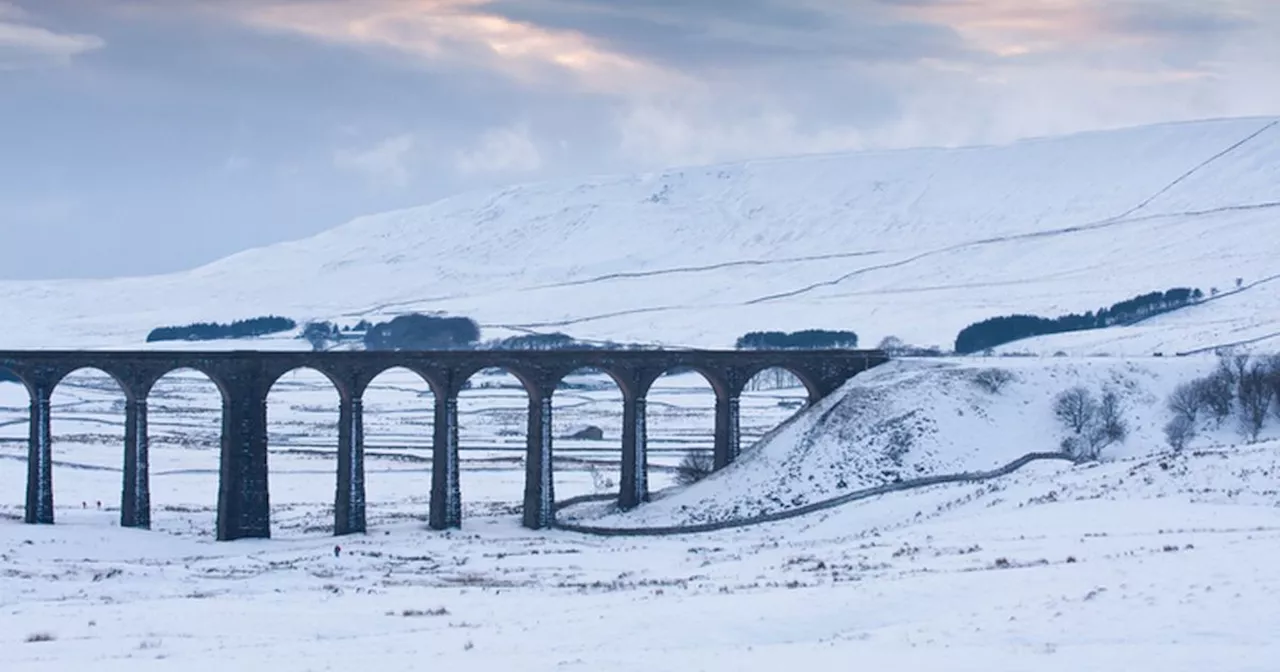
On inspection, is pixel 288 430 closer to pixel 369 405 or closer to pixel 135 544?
pixel 369 405

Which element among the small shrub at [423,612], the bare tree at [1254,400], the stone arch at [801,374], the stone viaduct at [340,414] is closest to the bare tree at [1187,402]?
the bare tree at [1254,400]

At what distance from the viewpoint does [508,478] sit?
9156 centimetres

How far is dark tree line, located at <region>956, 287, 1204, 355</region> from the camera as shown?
167750 millimetres

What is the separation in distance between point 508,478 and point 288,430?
36.7 metres

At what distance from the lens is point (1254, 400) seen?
261 ft

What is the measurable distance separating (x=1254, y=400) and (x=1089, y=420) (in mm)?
8227

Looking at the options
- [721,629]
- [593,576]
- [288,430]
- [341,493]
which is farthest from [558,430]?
[721,629]

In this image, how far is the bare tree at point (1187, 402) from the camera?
8075 cm

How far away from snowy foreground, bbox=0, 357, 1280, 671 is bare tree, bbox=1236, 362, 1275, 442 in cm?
328

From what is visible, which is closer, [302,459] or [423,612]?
[423,612]

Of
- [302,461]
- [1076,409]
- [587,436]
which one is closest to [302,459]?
[302,461]

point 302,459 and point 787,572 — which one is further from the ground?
point 302,459

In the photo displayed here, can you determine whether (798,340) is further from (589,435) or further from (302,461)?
(302,461)

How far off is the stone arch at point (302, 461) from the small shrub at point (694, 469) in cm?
1768
